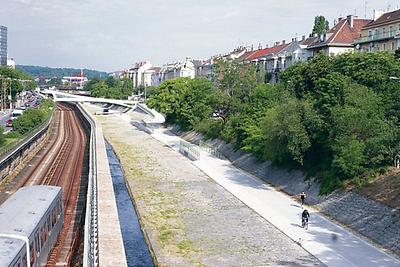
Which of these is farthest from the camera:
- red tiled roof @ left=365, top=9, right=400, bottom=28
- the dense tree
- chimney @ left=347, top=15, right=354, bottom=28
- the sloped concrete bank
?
the dense tree

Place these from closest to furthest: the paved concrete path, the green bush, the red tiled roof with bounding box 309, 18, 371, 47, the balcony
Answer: the paved concrete path
the balcony
the green bush
the red tiled roof with bounding box 309, 18, 371, 47

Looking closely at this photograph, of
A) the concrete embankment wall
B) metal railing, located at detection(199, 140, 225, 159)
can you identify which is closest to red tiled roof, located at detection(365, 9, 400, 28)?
metal railing, located at detection(199, 140, 225, 159)

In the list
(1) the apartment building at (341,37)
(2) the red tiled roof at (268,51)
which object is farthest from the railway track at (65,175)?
(2) the red tiled roof at (268,51)

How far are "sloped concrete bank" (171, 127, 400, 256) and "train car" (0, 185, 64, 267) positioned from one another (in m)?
15.2

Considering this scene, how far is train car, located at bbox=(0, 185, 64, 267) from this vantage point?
15.2 metres

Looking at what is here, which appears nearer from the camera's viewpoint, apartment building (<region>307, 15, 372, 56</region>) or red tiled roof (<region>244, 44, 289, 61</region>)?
apartment building (<region>307, 15, 372, 56</region>)

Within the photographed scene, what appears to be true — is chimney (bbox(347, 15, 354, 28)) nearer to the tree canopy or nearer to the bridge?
the tree canopy

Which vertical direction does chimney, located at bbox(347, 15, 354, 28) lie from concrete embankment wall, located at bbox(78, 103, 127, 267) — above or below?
above

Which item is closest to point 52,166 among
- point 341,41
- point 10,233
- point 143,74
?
point 10,233

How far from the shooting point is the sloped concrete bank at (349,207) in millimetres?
24922

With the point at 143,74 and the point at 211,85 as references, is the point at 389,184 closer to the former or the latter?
the point at 211,85

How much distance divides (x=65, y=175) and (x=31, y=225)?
2609cm

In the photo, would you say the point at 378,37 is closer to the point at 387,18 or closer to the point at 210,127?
the point at 387,18

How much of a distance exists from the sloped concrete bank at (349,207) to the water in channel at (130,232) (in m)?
11.1
